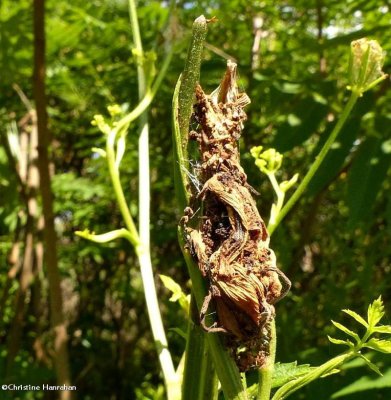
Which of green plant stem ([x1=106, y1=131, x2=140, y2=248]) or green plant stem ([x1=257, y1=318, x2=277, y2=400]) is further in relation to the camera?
green plant stem ([x1=106, y1=131, x2=140, y2=248])

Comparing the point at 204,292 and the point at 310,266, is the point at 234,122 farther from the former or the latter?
the point at 310,266

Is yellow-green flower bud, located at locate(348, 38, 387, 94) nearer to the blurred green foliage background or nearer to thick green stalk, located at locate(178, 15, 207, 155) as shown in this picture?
thick green stalk, located at locate(178, 15, 207, 155)

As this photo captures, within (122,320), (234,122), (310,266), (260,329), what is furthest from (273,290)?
(122,320)

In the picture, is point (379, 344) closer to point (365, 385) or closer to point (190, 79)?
point (190, 79)

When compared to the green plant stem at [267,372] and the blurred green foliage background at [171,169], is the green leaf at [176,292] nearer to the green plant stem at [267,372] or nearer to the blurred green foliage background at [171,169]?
the green plant stem at [267,372]

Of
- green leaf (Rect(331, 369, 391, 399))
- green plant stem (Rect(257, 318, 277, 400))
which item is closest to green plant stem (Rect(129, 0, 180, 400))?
green plant stem (Rect(257, 318, 277, 400))

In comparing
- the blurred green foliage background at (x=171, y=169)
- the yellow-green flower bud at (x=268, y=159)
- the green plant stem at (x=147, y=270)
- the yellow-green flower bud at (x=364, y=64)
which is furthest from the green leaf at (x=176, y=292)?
the blurred green foliage background at (x=171, y=169)

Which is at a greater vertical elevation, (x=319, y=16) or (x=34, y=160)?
(x=319, y=16)
